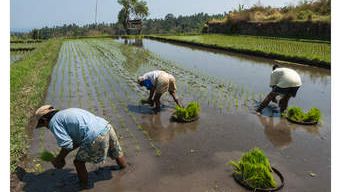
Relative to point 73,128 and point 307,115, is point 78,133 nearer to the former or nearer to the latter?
point 73,128

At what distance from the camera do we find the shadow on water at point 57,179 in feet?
14.7

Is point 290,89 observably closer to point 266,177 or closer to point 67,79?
point 266,177

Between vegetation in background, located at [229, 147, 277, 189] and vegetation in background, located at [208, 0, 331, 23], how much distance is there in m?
20.7

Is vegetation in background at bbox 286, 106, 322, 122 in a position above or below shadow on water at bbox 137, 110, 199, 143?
above

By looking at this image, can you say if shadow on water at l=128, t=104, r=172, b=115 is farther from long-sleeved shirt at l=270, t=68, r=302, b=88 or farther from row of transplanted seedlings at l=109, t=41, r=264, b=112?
long-sleeved shirt at l=270, t=68, r=302, b=88

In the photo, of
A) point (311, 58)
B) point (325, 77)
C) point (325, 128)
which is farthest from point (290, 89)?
point (311, 58)

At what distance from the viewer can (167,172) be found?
4.89m

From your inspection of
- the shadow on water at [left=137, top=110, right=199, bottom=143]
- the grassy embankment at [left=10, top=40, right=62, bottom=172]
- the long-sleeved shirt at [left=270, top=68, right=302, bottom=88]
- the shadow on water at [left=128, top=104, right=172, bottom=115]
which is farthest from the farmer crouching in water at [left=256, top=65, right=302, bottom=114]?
the grassy embankment at [left=10, top=40, right=62, bottom=172]

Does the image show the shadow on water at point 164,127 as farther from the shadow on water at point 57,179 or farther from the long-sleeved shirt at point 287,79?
the long-sleeved shirt at point 287,79

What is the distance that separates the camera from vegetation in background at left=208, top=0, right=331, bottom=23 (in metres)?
26.2

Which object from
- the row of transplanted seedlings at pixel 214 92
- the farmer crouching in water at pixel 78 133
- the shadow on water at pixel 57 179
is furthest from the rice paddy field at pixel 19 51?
the farmer crouching in water at pixel 78 133

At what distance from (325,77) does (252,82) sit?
121 inches

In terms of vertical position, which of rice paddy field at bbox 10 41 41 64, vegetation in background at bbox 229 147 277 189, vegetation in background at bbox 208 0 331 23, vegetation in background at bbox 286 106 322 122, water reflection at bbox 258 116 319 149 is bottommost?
vegetation in background at bbox 229 147 277 189

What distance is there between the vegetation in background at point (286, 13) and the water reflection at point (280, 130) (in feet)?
58.9
